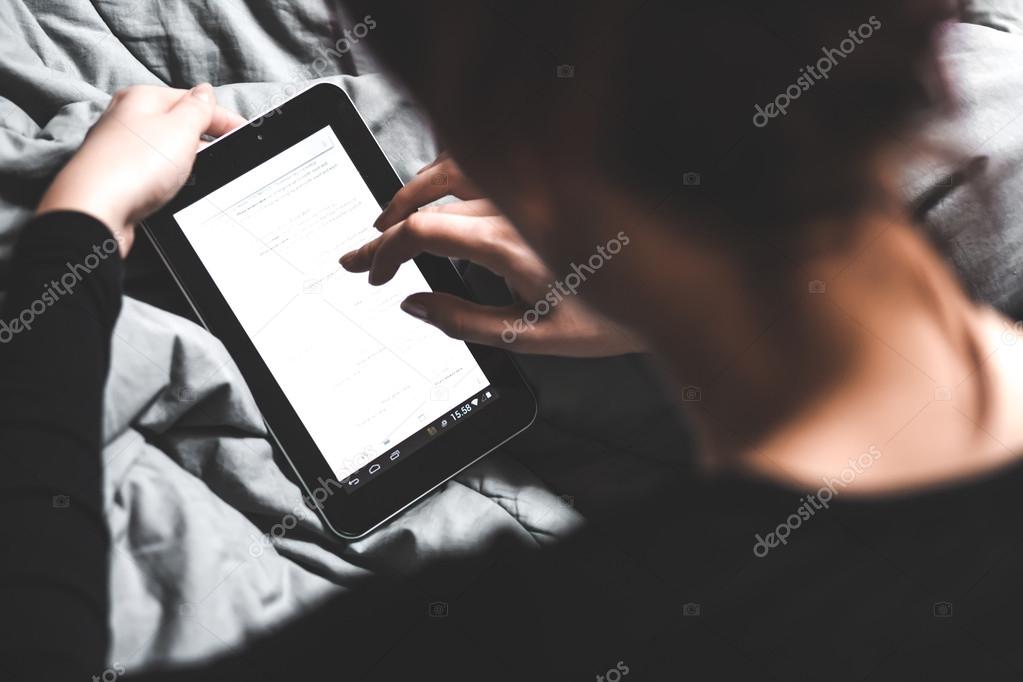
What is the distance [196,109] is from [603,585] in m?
0.52

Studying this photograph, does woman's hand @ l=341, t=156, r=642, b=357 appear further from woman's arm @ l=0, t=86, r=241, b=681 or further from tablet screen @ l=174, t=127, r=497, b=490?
woman's arm @ l=0, t=86, r=241, b=681

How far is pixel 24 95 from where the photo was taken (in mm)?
665

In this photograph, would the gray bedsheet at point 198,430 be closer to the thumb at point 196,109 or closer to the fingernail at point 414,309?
the thumb at point 196,109

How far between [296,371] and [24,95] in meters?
0.36

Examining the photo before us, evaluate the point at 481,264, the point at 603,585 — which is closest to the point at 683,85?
the point at 481,264

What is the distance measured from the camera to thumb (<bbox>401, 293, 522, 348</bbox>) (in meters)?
0.57

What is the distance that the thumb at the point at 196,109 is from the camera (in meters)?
0.62

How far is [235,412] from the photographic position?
0.62m

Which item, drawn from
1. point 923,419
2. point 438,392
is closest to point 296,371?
point 438,392

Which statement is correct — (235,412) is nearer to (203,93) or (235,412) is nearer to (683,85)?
(203,93)

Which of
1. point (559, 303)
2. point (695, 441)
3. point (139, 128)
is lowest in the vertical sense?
point (695, 441)

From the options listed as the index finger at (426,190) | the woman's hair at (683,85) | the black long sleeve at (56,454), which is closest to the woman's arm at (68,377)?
the black long sleeve at (56,454)

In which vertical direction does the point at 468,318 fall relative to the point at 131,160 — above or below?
below

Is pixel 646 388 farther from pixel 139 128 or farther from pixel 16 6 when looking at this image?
pixel 16 6
